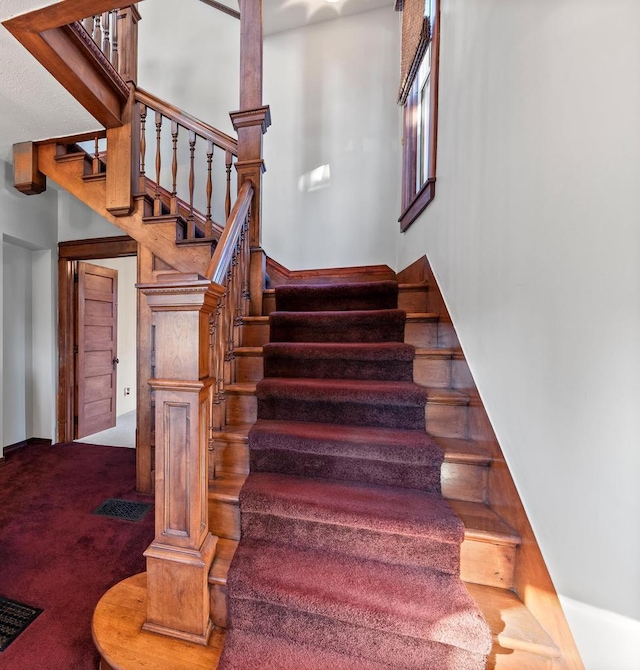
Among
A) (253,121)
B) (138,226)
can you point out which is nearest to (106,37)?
(253,121)

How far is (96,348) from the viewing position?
3.67 meters

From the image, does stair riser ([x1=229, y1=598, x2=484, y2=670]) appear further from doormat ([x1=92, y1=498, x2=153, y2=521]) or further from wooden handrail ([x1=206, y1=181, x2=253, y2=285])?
doormat ([x1=92, y1=498, x2=153, y2=521])

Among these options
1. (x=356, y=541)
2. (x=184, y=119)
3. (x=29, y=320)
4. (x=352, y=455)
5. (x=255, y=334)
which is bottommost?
(x=356, y=541)

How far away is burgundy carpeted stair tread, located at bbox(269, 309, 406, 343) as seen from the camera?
1886 mm

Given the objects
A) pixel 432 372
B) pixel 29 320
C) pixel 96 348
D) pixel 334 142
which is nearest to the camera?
pixel 432 372

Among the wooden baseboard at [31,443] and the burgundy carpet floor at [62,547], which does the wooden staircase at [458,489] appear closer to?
the burgundy carpet floor at [62,547]

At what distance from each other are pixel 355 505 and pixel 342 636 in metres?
0.36

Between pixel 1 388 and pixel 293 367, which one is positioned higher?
pixel 293 367

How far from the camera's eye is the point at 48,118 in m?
1.99

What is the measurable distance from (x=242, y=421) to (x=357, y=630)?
0.94 m

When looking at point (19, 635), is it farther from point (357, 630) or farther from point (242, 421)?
point (357, 630)

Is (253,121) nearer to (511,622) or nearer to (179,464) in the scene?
(179,464)

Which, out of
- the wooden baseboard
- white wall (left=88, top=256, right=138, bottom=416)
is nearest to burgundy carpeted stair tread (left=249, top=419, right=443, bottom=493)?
the wooden baseboard

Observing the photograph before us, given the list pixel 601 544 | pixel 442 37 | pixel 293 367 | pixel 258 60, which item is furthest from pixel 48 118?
pixel 601 544
